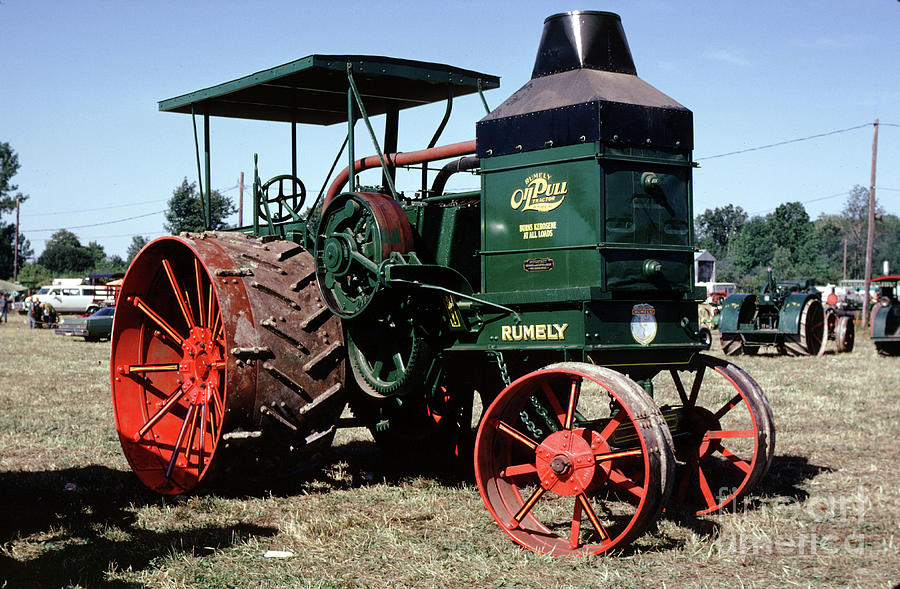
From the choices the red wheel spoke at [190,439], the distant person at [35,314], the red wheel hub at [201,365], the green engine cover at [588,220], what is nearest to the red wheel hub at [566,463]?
the green engine cover at [588,220]

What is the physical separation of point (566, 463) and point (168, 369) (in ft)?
12.1

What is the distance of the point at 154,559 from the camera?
15.9 ft

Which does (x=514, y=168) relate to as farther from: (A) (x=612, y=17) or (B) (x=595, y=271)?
(A) (x=612, y=17)

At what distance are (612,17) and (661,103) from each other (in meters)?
0.70

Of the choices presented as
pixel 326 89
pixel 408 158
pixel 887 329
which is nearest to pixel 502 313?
pixel 408 158

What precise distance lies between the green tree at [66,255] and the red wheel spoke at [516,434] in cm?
11244

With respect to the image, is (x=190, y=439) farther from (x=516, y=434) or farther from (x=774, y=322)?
(x=774, y=322)

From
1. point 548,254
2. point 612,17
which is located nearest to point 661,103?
point 612,17

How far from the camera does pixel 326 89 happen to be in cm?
759

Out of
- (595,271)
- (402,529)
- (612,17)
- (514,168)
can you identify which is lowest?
(402,529)

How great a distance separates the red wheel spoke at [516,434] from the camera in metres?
5.00

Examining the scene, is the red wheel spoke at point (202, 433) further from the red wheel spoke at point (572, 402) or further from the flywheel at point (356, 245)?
the red wheel spoke at point (572, 402)

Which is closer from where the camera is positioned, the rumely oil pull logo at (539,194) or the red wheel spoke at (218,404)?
the rumely oil pull logo at (539,194)

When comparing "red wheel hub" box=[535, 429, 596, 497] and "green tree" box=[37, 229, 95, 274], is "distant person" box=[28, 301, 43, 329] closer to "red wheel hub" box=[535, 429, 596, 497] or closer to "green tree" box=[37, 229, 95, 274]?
"red wheel hub" box=[535, 429, 596, 497]
